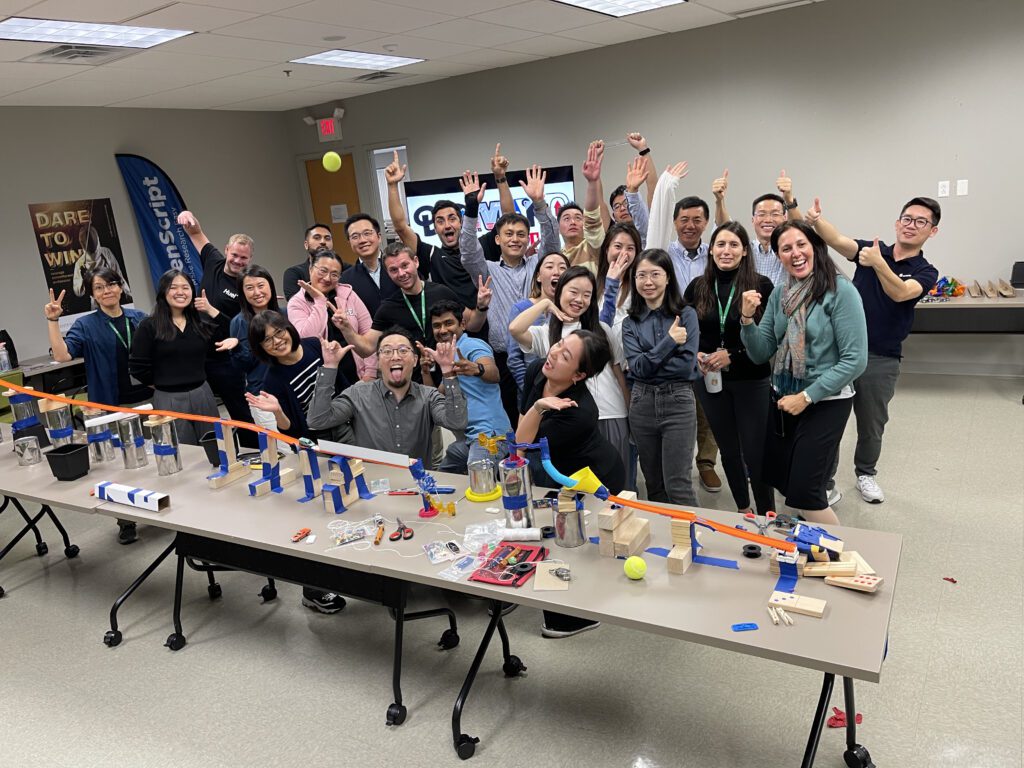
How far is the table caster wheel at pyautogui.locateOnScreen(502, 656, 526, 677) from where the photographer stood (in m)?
2.87


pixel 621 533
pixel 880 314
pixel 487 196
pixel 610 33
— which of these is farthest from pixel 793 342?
pixel 487 196

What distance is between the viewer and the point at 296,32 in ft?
16.9

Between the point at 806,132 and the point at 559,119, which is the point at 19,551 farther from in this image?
the point at 806,132

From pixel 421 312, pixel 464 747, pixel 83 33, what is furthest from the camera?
pixel 83 33

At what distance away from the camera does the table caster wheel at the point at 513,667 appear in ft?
9.40

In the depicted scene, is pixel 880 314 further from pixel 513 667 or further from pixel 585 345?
pixel 513 667

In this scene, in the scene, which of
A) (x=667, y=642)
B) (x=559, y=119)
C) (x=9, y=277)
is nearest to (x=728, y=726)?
(x=667, y=642)

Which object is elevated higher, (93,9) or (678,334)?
(93,9)

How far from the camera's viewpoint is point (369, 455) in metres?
2.81

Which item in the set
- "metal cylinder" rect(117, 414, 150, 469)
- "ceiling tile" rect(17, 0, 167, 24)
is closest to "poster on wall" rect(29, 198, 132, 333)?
"ceiling tile" rect(17, 0, 167, 24)

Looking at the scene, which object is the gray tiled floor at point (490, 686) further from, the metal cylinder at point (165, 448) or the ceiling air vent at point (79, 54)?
the ceiling air vent at point (79, 54)

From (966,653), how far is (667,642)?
1.09 m

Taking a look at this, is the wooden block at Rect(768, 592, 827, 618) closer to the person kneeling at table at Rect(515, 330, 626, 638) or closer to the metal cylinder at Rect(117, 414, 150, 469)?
the person kneeling at table at Rect(515, 330, 626, 638)

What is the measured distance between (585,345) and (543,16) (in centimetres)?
372
